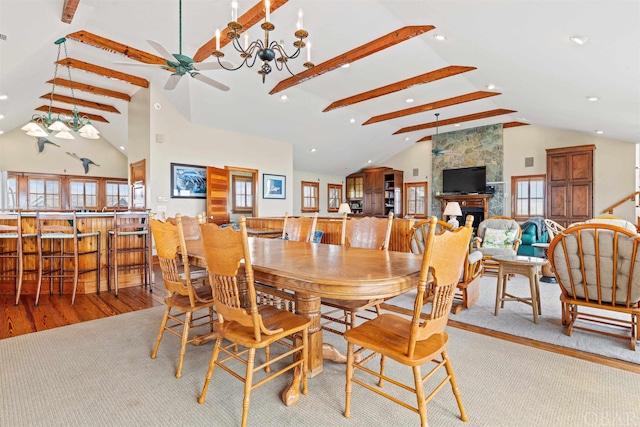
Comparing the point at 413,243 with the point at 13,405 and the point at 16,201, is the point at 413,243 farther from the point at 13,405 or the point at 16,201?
the point at 16,201

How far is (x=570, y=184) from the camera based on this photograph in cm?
768

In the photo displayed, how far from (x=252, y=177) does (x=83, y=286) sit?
177 inches

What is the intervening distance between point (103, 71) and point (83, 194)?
4945 mm

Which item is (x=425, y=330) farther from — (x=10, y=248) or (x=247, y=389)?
(x=10, y=248)

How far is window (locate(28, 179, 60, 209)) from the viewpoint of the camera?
8.18 meters

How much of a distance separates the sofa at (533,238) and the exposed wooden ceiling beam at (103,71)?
295 inches

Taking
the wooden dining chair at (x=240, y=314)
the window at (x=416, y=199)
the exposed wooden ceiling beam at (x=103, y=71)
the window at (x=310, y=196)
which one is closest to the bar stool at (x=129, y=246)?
the exposed wooden ceiling beam at (x=103, y=71)

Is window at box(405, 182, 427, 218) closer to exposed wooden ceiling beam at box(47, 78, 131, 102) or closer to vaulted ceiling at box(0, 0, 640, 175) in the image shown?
vaulted ceiling at box(0, 0, 640, 175)

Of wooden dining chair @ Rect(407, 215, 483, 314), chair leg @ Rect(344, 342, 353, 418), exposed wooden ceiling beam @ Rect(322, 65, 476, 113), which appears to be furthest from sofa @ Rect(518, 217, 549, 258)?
chair leg @ Rect(344, 342, 353, 418)

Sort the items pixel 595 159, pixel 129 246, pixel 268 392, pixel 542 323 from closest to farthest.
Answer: pixel 268 392, pixel 542 323, pixel 129 246, pixel 595 159

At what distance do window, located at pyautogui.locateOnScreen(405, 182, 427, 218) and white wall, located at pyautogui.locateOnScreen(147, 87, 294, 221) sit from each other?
15.8 ft

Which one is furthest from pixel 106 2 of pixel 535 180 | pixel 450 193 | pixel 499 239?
pixel 535 180

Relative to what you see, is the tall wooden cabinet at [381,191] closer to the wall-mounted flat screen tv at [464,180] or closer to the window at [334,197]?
the window at [334,197]

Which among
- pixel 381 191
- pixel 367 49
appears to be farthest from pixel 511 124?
pixel 367 49
